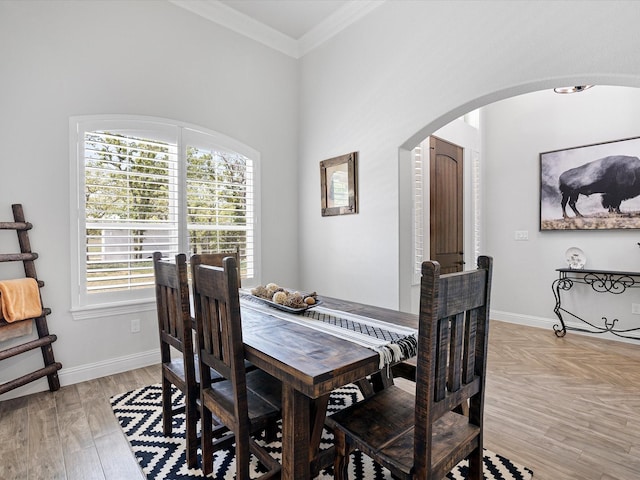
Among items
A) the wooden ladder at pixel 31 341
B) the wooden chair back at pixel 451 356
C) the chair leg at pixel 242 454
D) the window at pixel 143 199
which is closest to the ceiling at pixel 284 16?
the window at pixel 143 199

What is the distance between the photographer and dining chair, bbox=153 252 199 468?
1.72m

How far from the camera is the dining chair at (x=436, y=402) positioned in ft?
3.54

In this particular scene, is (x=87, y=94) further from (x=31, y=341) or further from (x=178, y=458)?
(x=178, y=458)

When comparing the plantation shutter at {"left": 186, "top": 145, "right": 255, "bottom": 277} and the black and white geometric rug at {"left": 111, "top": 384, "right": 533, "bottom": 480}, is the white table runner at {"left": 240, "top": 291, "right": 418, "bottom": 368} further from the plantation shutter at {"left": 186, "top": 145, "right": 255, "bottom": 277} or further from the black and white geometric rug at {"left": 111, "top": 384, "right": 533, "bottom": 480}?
the plantation shutter at {"left": 186, "top": 145, "right": 255, "bottom": 277}

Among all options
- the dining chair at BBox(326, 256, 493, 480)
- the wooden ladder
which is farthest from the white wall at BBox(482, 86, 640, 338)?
the wooden ladder

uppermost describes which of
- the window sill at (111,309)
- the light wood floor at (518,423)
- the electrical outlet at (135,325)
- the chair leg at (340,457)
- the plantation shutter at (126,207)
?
the plantation shutter at (126,207)

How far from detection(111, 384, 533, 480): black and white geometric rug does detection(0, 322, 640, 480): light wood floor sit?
0.20ft

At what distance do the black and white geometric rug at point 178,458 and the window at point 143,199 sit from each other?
3.69 feet

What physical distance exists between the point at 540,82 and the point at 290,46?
2891mm

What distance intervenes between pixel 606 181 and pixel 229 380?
4474 millimetres

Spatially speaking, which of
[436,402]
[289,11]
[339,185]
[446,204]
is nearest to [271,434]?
[436,402]

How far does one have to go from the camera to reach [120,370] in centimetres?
300

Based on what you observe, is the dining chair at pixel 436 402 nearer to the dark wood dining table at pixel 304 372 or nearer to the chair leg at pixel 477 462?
the chair leg at pixel 477 462

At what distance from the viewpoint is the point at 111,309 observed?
2.97 meters
